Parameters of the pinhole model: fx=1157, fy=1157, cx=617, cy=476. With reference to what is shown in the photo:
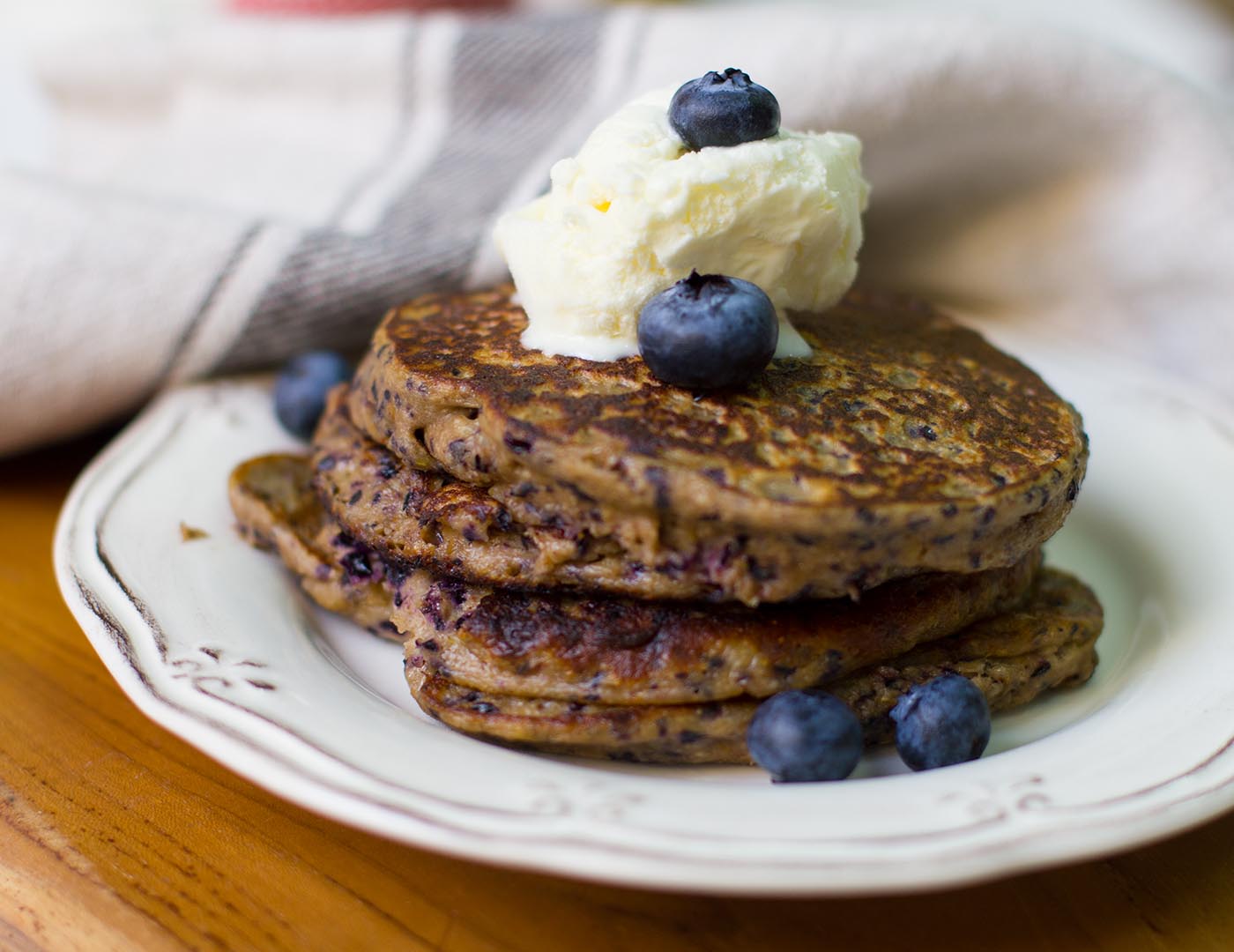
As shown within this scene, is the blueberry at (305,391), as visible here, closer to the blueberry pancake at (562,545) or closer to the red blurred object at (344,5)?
the blueberry pancake at (562,545)

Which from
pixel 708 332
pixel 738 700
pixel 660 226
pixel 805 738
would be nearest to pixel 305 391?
pixel 660 226

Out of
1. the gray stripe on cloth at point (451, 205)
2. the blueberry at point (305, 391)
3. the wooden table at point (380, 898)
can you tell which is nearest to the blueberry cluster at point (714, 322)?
the wooden table at point (380, 898)

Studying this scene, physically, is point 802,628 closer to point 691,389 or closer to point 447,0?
point 691,389

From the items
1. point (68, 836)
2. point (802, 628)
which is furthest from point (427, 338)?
point (68, 836)

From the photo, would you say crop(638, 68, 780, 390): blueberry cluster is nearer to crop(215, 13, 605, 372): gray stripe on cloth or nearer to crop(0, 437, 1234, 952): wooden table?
crop(0, 437, 1234, 952): wooden table

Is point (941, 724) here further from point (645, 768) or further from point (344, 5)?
point (344, 5)

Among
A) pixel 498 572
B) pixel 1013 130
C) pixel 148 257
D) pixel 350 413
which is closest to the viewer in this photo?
pixel 498 572
